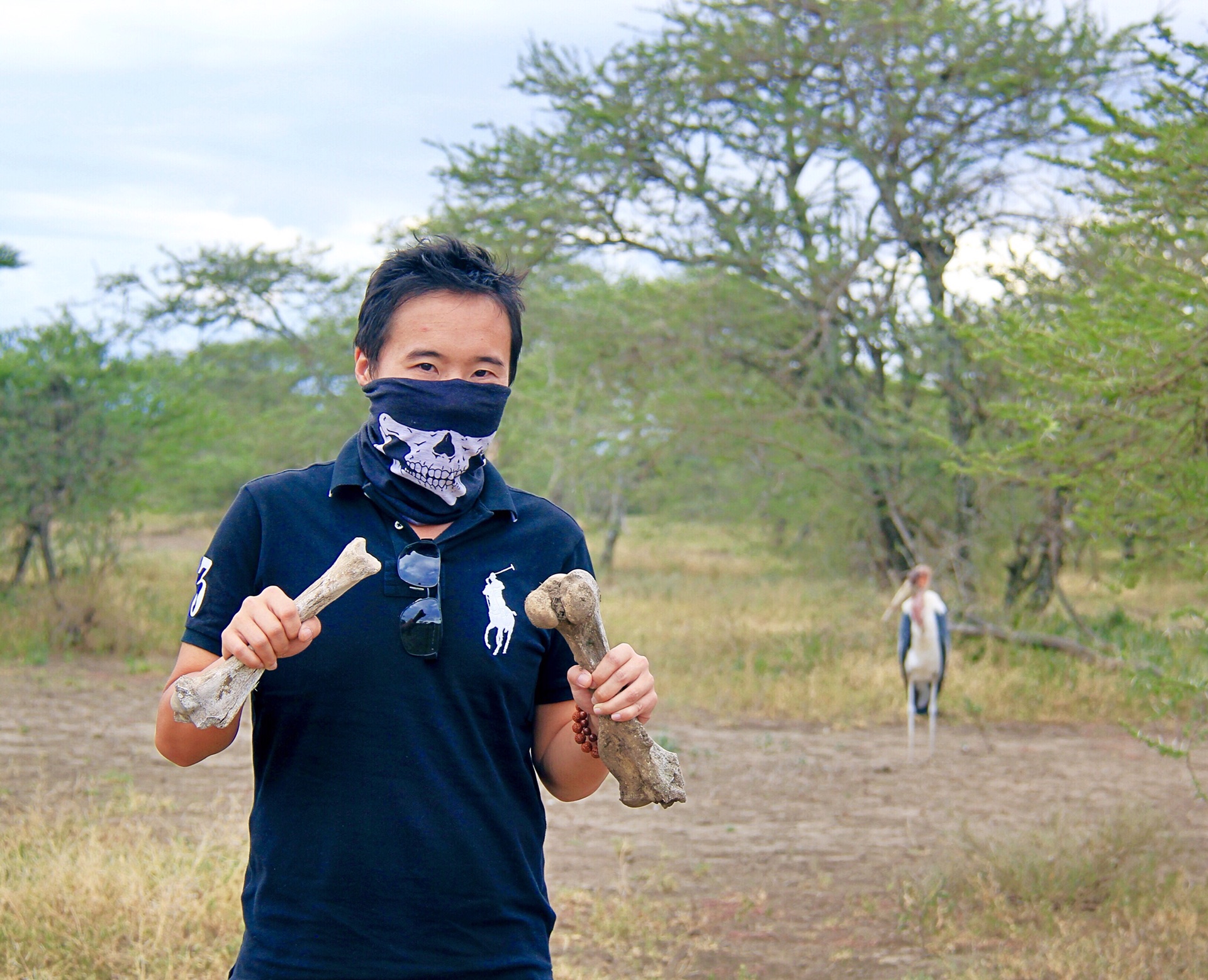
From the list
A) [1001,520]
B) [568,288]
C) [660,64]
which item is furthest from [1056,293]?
[568,288]

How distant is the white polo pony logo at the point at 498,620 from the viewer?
1846 millimetres

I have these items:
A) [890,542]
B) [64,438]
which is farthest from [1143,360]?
[64,438]

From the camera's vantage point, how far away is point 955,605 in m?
13.2

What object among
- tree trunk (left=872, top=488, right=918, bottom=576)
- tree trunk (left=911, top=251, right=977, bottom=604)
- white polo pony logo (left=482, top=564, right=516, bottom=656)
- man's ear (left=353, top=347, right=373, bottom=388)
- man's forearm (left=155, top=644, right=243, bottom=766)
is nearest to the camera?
man's forearm (left=155, top=644, right=243, bottom=766)

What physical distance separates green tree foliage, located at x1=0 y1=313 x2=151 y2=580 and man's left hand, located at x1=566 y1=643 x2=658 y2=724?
42.5ft

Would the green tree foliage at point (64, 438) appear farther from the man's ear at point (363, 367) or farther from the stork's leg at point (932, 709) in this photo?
the man's ear at point (363, 367)

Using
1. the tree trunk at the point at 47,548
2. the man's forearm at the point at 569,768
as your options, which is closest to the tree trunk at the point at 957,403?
the tree trunk at the point at 47,548

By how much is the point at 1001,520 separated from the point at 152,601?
10.1 m

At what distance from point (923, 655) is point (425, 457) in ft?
28.2

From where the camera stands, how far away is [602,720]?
1.78 meters

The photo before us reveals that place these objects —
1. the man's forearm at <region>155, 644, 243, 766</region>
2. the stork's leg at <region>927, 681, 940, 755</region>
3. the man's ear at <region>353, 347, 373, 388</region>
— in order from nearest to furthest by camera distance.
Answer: the man's forearm at <region>155, 644, 243, 766</region>, the man's ear at <region>353, 347, 373, 388</region>, the stork's leg at <region>927, 681, 940, 755</region>

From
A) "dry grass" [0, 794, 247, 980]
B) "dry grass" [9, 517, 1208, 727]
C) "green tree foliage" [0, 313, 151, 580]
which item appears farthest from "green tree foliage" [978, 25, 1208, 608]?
"green tree foliage" [0, 313, 151, 580]

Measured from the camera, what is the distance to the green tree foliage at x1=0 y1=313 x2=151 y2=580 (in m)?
13.2

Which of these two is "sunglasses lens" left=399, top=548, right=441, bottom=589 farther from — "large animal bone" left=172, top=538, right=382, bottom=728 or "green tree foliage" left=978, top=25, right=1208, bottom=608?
"green tree foliage" left=978, top=25, right=1208, bottom=608
